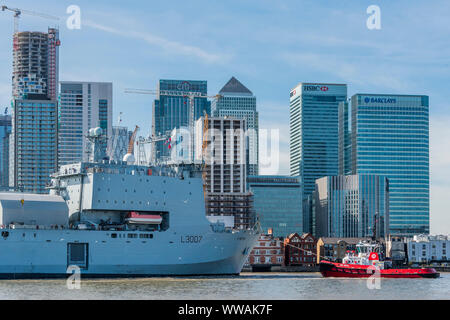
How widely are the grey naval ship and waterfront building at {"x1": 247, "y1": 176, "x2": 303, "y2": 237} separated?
3864 inches

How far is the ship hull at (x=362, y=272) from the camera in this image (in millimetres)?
61906

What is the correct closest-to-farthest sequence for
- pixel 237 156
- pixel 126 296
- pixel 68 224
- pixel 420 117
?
pixel 126 296 < pixel 68 224 < pixel 237 156 < pixel 420 117

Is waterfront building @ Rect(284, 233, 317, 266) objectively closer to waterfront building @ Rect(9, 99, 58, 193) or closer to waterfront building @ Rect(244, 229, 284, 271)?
waterfront building @ Rect(244, 229, 284, 271)

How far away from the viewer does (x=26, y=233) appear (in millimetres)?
54812

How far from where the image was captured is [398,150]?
177000 millimetres

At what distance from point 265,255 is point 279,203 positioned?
233 feet

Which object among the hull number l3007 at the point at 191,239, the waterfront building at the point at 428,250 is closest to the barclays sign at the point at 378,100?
the waterfront building at the point at 428,250

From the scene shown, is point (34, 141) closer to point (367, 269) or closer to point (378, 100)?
point (378, 100)

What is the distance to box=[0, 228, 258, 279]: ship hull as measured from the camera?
5453 cm

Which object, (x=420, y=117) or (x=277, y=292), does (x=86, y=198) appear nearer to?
(x=277, y=292)

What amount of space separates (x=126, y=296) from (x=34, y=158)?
14689 cm

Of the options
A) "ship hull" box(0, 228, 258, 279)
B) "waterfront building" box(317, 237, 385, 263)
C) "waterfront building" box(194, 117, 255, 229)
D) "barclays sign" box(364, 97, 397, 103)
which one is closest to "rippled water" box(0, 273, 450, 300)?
"ship hull" box(0, 228, 258, 279)

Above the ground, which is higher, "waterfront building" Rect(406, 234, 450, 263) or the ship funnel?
the ship funnel
